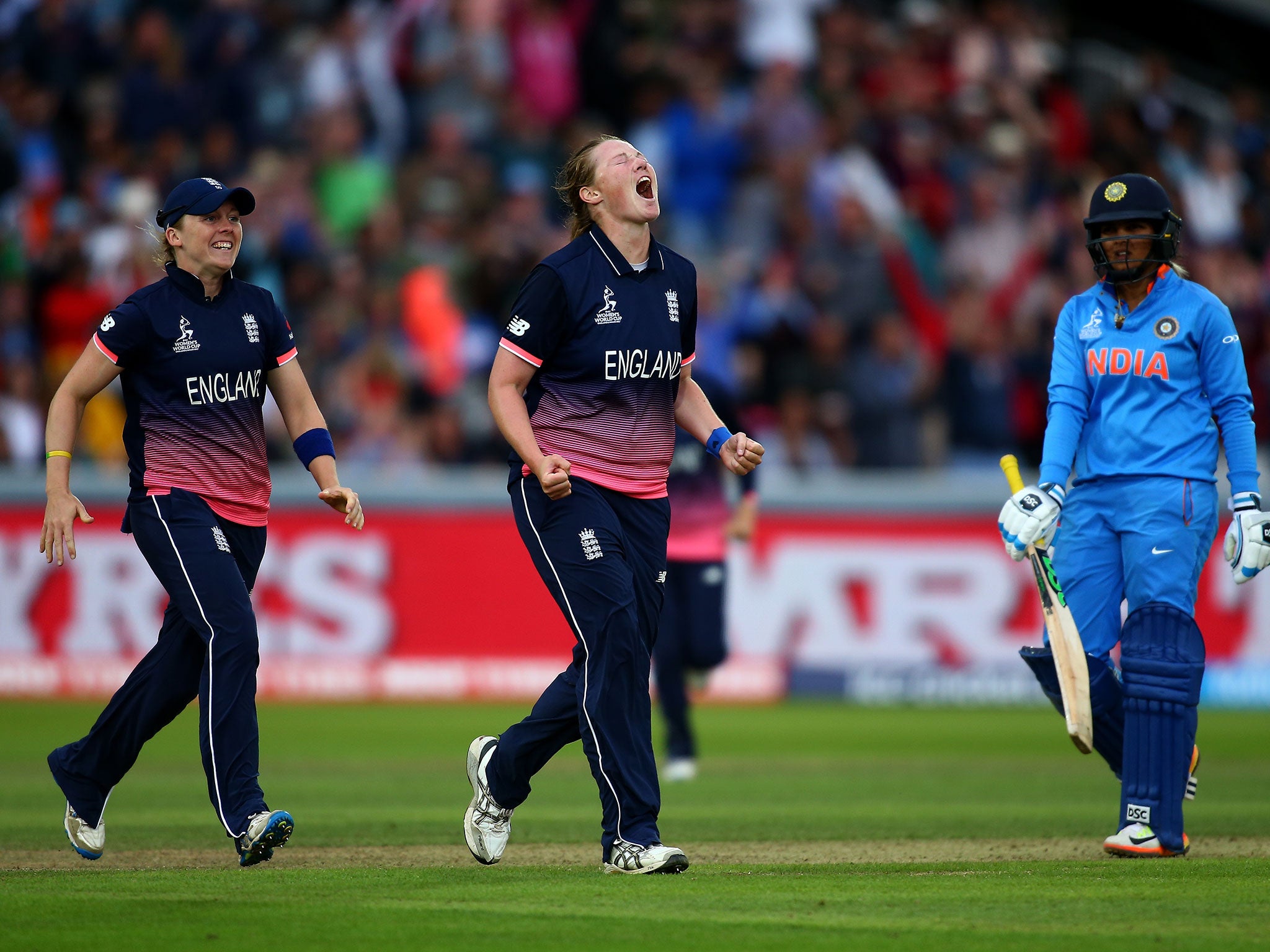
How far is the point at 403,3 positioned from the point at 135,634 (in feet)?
28.2

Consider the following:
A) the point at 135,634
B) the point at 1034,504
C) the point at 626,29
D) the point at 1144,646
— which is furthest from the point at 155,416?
the point at 626,29

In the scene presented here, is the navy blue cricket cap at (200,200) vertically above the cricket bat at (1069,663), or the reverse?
the navy blue cricket cap at (200,200)

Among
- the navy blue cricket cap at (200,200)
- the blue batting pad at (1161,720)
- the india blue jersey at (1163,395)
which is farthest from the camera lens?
the india blue jersey at (1163,395)

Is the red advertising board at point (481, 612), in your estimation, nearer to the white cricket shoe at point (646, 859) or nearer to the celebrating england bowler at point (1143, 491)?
the celebrating england bowler at point (1143, 491)

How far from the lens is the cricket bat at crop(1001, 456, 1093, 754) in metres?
7.57

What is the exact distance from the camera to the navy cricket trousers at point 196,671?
7367mm

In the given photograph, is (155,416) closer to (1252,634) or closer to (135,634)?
(135,634)

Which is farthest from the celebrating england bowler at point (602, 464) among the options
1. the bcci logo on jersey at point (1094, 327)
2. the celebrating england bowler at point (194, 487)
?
the bcci logo on jersey at point (1094, 327)

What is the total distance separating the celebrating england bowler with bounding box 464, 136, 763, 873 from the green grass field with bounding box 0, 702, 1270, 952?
364mm

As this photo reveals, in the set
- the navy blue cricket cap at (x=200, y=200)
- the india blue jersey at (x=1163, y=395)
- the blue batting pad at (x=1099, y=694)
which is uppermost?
the navy blue cricket cap at (x=200, y=200)

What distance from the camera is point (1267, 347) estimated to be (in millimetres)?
19516

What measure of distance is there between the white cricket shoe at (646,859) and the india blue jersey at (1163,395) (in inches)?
91.1

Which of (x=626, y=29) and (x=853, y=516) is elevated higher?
(x=626, y=29)

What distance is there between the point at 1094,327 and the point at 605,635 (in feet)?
8.54
